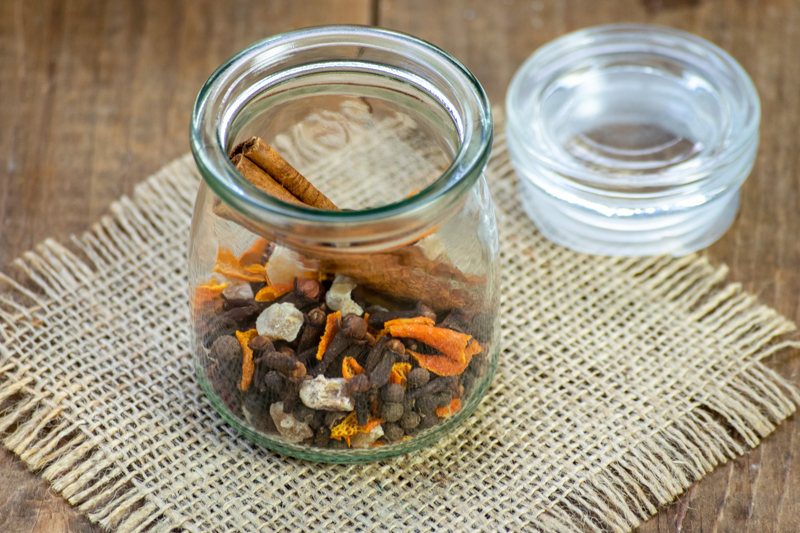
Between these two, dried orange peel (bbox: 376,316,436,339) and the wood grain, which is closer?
dried orange peel (bbox: 376,316,436,339)

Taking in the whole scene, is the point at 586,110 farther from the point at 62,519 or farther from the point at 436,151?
Result: the point at 62,519

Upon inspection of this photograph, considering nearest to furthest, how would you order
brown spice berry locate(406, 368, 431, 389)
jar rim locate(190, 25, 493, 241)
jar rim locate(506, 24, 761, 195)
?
jar rim locate(190, 25, 493, 241) < brown spice berry locate(406, 368, 431, 389) < jar rim locate(506, 24, 761, 195)

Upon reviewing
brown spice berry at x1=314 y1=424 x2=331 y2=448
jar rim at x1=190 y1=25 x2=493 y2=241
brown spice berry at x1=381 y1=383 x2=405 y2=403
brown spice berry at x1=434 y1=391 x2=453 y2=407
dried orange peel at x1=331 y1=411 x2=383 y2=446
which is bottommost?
brown spice berry at x1=314 y1=424 x2=331 y2=448

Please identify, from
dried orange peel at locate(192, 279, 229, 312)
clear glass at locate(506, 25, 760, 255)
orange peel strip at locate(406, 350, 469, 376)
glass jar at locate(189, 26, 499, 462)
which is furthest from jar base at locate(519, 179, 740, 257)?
dried orange peel at locate(192, 279, 229, 312)

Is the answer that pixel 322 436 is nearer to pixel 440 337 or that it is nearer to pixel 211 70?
pixel 440 337

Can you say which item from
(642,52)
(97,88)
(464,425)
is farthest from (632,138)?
(97,88)

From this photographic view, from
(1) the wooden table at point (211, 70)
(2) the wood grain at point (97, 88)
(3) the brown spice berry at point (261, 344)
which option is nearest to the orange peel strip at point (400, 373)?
(3) the brown spice berry at point (261, 344)

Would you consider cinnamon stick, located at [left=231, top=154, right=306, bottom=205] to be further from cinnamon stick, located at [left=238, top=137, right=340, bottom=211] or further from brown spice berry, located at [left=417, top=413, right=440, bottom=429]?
brown spice berry, located at [left=417, top=413, right=440, bottom=429]
